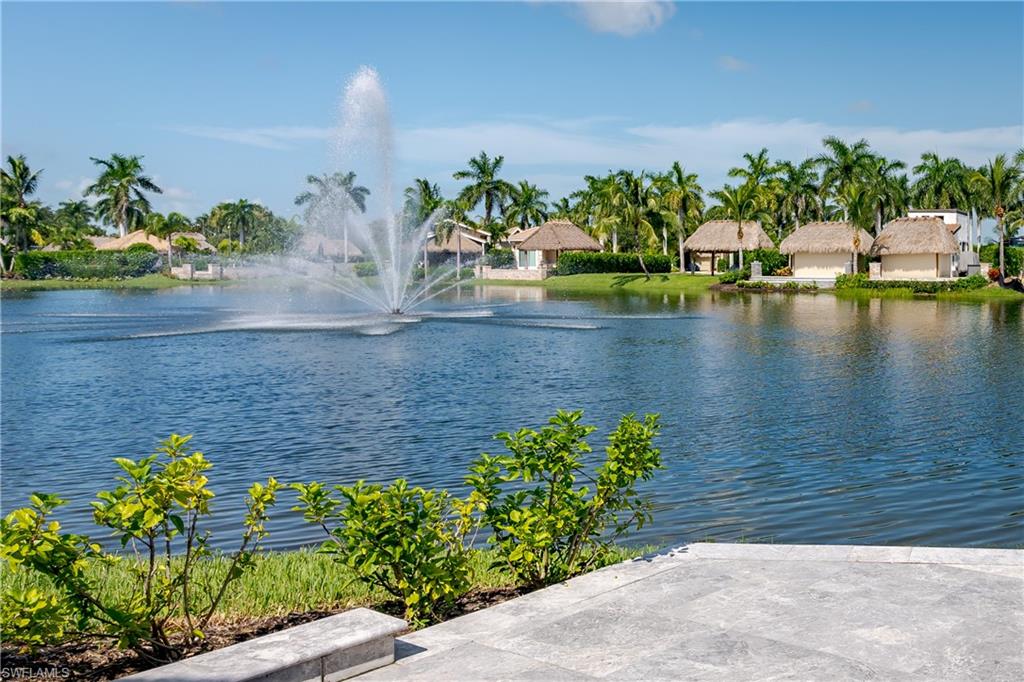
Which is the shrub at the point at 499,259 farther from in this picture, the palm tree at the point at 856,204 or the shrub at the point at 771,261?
the palm tree at the point at 856,204

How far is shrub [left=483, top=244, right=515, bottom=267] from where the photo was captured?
10081 centimetres

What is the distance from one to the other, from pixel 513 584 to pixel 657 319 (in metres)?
38.4

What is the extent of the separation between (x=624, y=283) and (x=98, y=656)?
75.5 meters

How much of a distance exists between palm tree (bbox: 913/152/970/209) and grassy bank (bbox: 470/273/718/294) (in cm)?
3058

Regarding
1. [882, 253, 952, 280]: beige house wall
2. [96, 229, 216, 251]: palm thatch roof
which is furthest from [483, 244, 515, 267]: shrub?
[882, 253, 952, 280]: beige house wall

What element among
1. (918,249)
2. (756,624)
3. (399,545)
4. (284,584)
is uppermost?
(918,249)

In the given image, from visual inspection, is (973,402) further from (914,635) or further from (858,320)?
(858,320)

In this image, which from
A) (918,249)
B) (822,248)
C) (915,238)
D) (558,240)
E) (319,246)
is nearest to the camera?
(918,249)

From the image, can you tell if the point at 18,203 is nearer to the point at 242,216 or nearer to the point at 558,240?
the point at 242,216

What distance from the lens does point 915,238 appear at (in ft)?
231

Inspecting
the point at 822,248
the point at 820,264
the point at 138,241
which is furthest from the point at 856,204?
the point at 138,241

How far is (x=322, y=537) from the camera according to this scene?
11.1 meters

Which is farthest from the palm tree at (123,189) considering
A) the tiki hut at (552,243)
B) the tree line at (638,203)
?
the tiki hut at (552,243)

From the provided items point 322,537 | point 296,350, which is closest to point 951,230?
point 296,350
